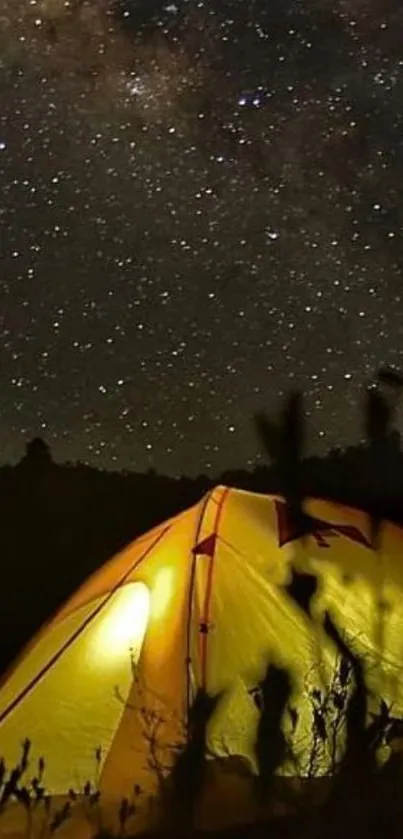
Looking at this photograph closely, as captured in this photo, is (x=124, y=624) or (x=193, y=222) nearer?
(x=124, y=624)

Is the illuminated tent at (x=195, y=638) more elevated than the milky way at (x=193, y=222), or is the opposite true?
the milky way at (x=193, y=222)

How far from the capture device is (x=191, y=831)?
1.22 metres

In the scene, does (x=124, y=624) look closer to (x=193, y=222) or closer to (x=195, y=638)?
(x=195, y=638)

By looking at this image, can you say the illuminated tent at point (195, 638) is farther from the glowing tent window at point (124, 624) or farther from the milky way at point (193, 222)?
the milky way at point (193, 222)

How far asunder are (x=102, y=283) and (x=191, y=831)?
701 mm

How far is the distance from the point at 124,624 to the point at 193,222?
1.64 ft

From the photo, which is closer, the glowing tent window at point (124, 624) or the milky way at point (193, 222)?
the glowing tent window at point (124, 624)

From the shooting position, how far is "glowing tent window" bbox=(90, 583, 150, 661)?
1.41 meters

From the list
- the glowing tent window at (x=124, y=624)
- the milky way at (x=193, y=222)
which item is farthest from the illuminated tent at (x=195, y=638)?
the milky way at (x=193, y=222)

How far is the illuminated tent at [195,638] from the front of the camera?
1.32 meters

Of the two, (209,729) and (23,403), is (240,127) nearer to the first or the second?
(23,403)

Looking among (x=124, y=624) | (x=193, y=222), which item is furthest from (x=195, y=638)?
(x=193, y=222)

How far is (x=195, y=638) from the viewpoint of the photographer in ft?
4.57

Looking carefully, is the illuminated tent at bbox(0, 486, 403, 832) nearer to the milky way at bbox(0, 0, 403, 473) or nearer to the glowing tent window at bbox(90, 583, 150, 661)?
the glowing tent window at bbox(90, 583, 150, 661)
